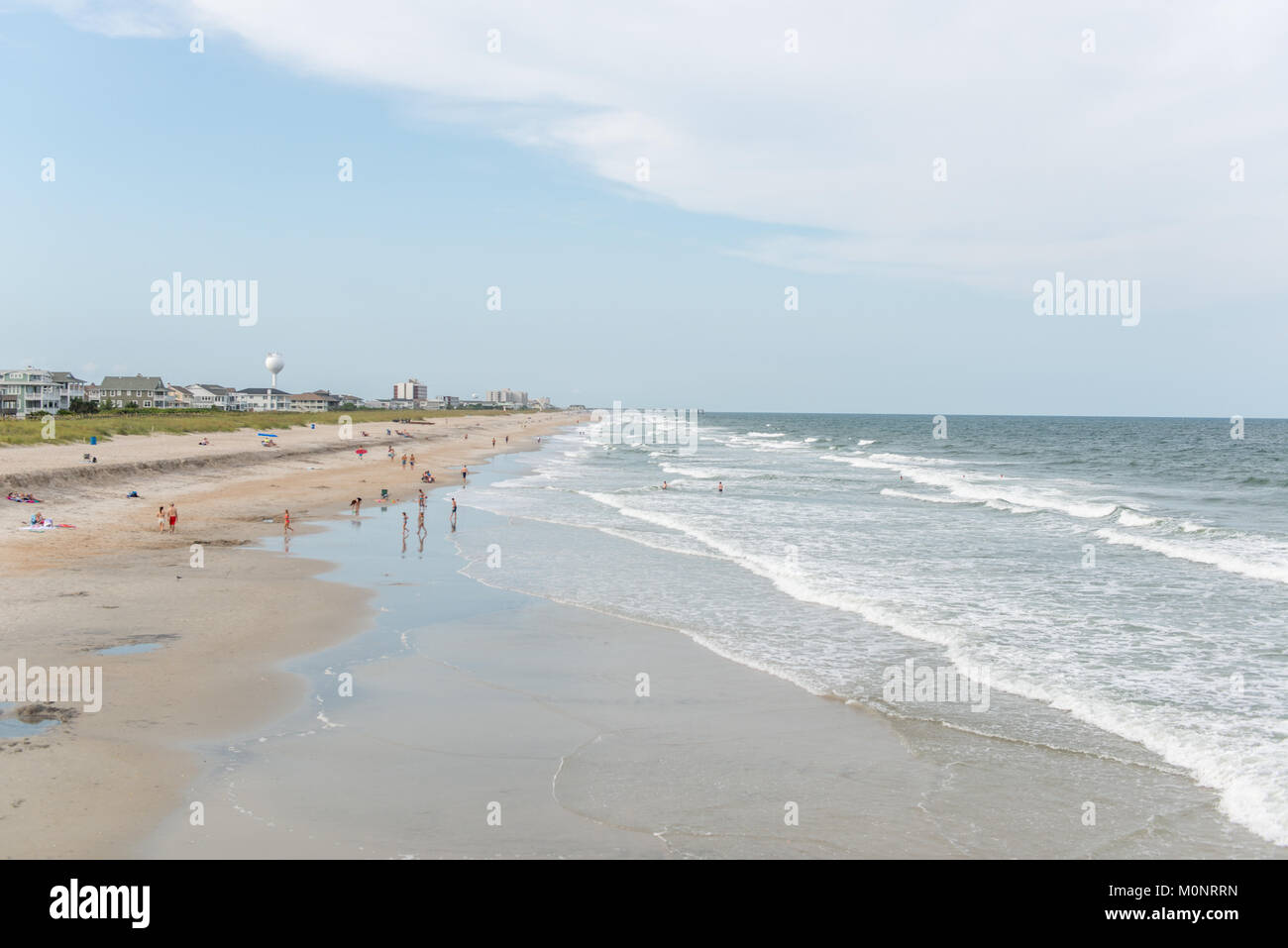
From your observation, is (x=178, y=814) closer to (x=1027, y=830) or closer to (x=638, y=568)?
(x=1027, y=830)

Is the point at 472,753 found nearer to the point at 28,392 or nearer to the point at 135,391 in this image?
the point at 28,392

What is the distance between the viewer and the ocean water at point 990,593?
11.9m

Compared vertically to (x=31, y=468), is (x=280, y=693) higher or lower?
lower

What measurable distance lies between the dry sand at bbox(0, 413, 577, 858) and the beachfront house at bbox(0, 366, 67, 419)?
82.6m

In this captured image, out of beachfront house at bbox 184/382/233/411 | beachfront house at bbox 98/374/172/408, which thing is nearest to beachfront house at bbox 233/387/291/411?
beachfront house at bbox 184/382/233/411

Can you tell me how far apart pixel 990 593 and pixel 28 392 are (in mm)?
123986

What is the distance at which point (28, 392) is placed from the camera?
4323 inches

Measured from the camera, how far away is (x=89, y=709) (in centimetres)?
1120

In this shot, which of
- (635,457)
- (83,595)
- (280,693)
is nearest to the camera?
(280,693)

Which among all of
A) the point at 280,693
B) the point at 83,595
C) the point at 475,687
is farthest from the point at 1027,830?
the point at 83,595

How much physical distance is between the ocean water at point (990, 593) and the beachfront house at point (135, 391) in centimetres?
11547

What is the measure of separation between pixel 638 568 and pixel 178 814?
1591 centimetres

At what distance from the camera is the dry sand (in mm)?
8688

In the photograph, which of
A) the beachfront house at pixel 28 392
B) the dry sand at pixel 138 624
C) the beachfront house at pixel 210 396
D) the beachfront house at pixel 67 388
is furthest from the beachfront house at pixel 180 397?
the dry sand at pixel 138 624
